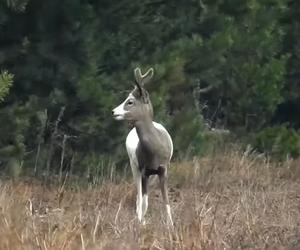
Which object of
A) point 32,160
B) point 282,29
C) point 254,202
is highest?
point 254,202

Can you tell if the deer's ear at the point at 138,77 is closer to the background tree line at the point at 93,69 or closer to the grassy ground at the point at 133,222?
the grassy ground at the point at 133,222

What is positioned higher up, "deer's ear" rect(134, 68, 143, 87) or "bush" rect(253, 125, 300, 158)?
"deer's ear" rect(134, 68, 143, 87)

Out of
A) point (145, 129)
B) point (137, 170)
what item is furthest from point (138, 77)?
Result: point (137, 170)

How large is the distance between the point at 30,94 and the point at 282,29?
939cm

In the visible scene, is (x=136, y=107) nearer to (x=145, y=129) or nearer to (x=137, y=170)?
(x=145, y=129)

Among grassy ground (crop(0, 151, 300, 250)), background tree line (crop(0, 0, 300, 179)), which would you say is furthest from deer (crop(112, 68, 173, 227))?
background tree line (crop(0, 0, 300, 179))

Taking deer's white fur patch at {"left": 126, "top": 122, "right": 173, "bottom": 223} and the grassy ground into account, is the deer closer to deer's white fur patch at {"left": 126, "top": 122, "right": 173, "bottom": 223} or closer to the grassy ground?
deer's white fur patch at {"left": 126, "top": 122, "right": 173, "bottom": 223}

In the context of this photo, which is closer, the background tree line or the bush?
the background tree line

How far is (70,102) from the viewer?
14.6 m

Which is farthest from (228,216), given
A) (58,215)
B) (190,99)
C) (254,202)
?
(190,99)

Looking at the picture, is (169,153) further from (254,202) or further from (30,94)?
(30,94)

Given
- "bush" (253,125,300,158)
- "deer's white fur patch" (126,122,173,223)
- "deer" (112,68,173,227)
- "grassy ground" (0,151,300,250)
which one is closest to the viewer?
"grassy ground" (0,151,300,250)

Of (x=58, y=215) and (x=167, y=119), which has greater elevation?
(x=58, y=215)

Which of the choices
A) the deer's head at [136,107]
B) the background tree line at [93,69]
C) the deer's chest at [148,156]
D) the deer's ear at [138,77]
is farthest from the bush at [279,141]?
the deer's ear at [138,77]
